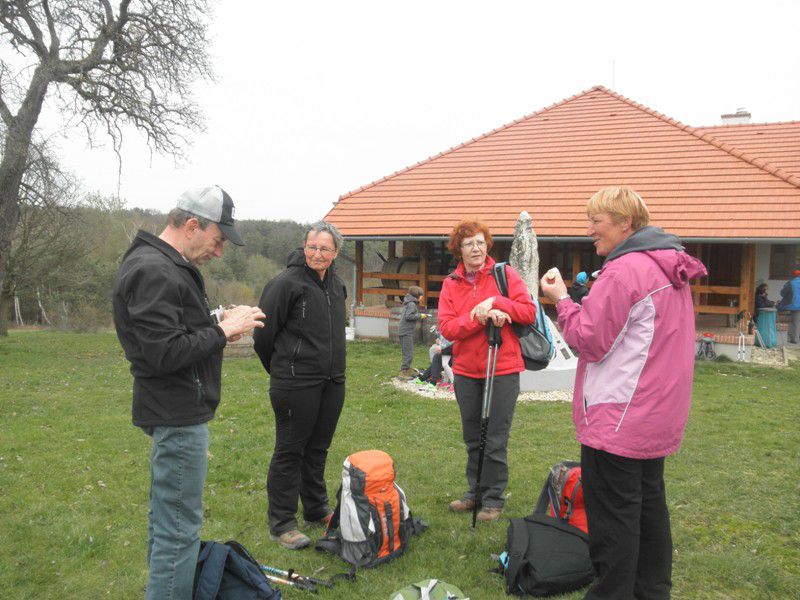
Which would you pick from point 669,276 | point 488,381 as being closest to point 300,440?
point 488,381

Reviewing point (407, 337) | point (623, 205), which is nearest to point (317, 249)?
point (623, 205)

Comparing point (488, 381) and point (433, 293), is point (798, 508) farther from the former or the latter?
point (433, 293)

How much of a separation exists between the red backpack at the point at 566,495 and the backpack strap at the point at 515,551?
0.30 meters

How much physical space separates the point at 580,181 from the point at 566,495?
12.4m

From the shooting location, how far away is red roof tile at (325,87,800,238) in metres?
12.8

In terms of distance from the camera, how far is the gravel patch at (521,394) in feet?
28.0

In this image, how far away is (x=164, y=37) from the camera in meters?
16.0

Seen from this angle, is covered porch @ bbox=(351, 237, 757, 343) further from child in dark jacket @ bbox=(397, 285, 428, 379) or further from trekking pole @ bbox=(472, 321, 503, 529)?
trekking pole @ bbox=(472, 321, 503, 529)

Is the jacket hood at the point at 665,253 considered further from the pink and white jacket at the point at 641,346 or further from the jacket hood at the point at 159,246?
the jacket hood at the point at 159,246

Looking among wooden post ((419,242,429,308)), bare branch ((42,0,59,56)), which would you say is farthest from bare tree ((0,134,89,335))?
wooden post ((419,242,429,308))

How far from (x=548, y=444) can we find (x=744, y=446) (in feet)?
6.81

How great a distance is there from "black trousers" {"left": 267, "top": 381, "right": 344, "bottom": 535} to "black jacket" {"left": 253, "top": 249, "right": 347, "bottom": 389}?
0.31ft

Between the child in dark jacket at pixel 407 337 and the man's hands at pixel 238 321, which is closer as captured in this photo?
the man's hands at pixel 238 321

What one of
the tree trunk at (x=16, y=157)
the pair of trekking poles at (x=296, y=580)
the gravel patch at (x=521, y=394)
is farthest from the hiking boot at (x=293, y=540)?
the tree trunk at (x=16, y=157)
